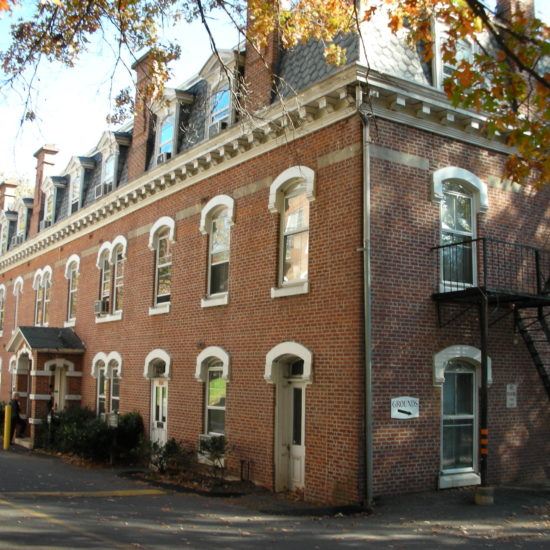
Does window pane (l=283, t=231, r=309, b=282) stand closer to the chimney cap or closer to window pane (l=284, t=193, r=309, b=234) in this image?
window pane (l=284, t=193, r=309, b=234)

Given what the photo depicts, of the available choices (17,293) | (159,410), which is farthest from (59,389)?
(17,293)

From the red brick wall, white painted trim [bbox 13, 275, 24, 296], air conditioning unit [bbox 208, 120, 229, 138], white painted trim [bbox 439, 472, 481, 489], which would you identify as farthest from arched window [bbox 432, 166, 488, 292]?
white painted trim [bbox 13, 275, 24, 296]

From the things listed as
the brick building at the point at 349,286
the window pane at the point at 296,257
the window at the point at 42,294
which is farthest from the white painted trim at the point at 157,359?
the window at the point at 42,294

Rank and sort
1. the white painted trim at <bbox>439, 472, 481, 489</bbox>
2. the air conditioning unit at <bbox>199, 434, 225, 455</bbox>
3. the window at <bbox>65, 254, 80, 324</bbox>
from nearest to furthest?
1. the white painted trim at <bbox>439, 472, 481, 489</bbox>
2. the air conditioning unit at <bbox>199, 434, 225, 455</bbox>
3. the window at <bbox>65, 254, 80, 324</bbox>

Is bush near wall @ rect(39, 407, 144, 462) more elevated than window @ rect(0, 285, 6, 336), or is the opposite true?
window @ rect(0, 285, 6, 336)

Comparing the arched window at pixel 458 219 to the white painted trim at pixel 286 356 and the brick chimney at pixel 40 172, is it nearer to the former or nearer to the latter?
the white painted trim at pixel 286 356

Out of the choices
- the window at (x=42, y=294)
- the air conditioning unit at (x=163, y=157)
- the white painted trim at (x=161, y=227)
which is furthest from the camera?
the window at (x=42, y=294)

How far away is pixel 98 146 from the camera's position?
2467 centimetres

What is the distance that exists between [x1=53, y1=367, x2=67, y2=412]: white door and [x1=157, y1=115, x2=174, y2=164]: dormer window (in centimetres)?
864

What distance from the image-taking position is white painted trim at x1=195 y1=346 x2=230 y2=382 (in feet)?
51.9

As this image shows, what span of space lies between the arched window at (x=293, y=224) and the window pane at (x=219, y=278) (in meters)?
2.30

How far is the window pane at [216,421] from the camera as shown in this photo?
1617 cm

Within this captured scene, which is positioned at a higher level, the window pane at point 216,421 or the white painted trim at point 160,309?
the white painted trim at point 160,309

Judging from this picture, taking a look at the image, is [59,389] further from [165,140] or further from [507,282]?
[507,282]
